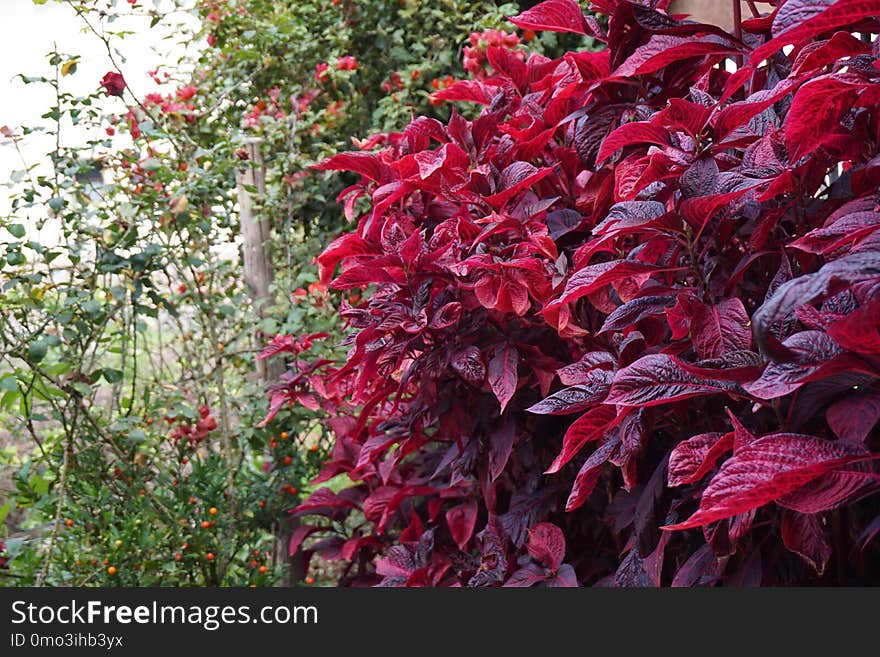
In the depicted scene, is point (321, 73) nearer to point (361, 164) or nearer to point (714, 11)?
point (714, 11)

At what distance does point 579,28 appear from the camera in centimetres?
108

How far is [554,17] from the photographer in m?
1.06

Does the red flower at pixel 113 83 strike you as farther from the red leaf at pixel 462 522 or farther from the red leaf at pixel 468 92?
the red leaf at pixel 462 522

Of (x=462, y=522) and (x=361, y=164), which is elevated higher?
(x=361, y=164)

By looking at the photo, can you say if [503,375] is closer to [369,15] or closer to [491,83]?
[491,83]

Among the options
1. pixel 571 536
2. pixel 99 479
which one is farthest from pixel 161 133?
pixel 571 536

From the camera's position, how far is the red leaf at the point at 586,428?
34.2 inches

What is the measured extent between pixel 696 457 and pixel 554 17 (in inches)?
23.7

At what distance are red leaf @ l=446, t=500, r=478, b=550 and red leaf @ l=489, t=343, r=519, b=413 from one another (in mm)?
345

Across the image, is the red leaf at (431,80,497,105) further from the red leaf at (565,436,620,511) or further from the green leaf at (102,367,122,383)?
the green leaf at (102,367,122,383)

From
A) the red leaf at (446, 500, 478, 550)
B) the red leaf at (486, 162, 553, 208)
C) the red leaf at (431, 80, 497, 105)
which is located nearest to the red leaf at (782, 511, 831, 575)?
the red leaf at (486, 162, 553, 208)

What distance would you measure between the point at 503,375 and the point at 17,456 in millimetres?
3013

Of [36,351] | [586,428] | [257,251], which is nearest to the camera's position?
[586,428]

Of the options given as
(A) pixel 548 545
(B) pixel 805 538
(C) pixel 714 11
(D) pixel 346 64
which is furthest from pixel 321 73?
(B) pixel 805 538
